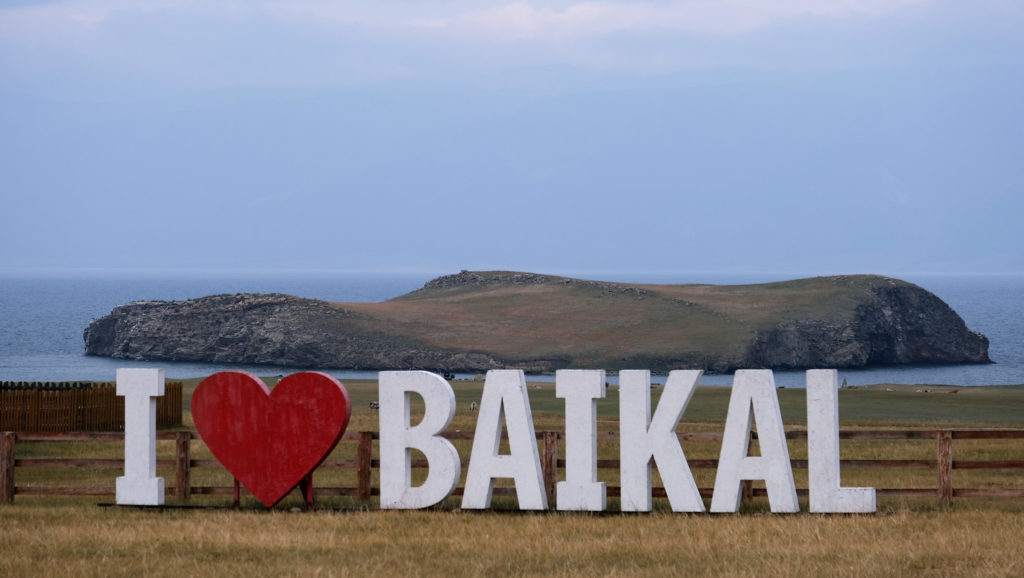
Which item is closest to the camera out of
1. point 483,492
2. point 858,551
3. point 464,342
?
point 858,551

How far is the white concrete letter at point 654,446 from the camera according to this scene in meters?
22.9

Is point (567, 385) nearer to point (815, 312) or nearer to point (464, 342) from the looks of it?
point (464, 342)

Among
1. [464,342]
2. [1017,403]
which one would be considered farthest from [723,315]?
[1017,403]

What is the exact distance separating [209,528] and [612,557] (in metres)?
6.79

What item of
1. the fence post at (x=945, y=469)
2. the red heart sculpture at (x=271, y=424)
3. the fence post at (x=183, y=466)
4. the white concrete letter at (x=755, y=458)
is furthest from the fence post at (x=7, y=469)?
the fence post at (x=945, y=469)

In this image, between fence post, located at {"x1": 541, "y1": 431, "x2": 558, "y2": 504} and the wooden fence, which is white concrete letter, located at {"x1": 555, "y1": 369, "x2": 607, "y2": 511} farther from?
the wooden fence

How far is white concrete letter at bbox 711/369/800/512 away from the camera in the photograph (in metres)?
22.5

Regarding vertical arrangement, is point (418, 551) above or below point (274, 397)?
below

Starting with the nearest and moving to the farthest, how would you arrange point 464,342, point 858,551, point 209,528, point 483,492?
point 858,551, point 209,528, point 483,492, point 464,342

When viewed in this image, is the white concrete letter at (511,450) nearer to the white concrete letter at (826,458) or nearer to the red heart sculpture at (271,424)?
the red heart sculpture at (271,424)

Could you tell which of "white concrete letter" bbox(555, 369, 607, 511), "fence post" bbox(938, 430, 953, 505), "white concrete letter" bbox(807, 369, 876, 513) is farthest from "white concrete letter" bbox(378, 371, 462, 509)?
"fence post" bbox(938, 430, 953, 505)

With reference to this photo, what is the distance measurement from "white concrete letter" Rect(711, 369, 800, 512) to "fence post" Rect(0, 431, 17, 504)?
41.9 ft

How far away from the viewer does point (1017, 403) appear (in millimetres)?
64500

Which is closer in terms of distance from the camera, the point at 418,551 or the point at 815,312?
the point at 418,551
